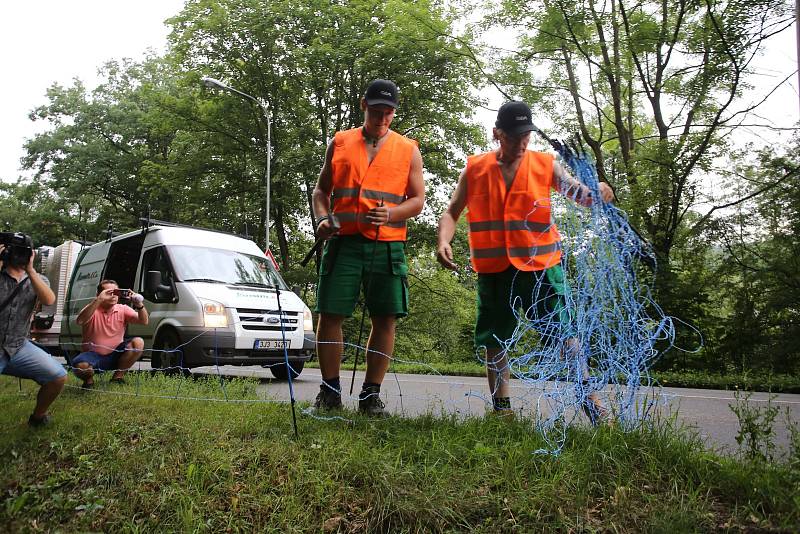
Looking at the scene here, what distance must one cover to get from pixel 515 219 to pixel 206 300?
5.59m

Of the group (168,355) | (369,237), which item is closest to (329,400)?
(369,237)

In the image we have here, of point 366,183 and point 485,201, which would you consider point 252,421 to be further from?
point 485,201

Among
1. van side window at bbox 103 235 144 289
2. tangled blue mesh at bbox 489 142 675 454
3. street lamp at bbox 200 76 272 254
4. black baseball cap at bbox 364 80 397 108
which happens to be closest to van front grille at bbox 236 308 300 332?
van side window at bbox 103 235 144 289

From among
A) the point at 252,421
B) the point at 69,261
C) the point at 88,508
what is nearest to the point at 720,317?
the point at 252,421

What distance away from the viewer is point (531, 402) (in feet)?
13.2

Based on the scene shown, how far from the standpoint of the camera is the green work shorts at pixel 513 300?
3607 mm

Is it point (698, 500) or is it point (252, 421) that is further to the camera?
point (252, 421)

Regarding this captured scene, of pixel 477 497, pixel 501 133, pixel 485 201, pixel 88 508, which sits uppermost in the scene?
pixel 501 133

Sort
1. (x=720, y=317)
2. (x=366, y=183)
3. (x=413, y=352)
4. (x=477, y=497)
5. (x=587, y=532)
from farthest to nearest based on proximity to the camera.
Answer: (x=413, y=352) < (x=720, y=317) < (x=366, y=183) < (x=477, y=497) < (x=587, y=532)

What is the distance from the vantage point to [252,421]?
4.11 metres

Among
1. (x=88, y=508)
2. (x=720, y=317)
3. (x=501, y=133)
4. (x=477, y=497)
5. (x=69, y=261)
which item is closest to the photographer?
→ (x=477, y=497)

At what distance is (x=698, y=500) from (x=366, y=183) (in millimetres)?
2573

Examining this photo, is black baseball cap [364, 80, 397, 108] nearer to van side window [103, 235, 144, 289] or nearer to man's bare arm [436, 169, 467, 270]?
man's bare arm [436, 169, 467, 270]

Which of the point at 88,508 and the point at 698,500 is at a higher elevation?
the point at 698,500
